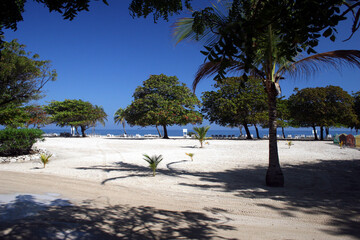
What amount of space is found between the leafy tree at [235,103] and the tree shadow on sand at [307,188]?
65.6 ft

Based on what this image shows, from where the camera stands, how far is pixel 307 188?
568 centimetres

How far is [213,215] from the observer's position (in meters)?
3.69

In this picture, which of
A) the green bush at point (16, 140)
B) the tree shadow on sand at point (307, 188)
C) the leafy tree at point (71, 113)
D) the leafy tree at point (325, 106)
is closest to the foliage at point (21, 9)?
the tree shadow on sand at point (307, 188)

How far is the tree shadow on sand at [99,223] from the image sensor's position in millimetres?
2877

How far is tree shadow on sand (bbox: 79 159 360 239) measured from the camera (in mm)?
3734

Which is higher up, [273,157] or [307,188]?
[273,157]

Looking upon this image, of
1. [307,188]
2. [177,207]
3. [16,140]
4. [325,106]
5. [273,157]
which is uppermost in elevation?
[325,106]

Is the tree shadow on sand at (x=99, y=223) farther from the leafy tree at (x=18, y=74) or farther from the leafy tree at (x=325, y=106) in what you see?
the leafy tree at (x=325, y=106)

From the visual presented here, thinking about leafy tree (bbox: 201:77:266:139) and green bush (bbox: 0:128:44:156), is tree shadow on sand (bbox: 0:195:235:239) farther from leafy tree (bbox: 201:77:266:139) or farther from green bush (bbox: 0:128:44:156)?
leafy tree (bbox: 201:77:266:139)

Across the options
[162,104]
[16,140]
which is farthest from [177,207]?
[162,104]

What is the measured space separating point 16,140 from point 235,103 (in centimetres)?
2467

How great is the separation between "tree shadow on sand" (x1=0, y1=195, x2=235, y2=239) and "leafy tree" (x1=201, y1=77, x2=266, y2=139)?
25.1 m

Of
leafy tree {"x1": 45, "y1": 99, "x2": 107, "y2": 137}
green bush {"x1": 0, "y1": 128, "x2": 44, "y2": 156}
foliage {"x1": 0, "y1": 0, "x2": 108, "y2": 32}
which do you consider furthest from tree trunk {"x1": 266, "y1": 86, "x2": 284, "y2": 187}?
leafy tree {"x1": 45, "y1": 99, "x2": 107, "y2": 137}

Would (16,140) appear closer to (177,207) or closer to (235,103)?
(177,207)
